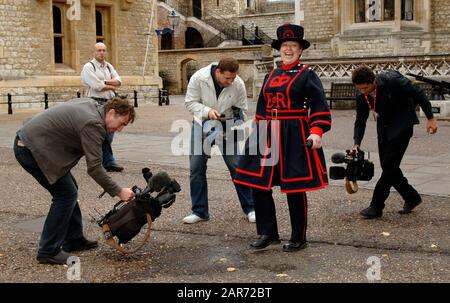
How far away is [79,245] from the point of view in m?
5.42

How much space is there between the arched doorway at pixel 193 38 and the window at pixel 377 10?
20251mm

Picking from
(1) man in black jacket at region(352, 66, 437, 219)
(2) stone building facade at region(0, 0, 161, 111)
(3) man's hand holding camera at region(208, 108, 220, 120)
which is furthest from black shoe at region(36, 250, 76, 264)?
(2) stone building facade at region(0, 0, 161, 111)

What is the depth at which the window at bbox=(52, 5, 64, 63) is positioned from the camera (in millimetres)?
23094

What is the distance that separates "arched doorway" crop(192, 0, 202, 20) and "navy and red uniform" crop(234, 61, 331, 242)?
4718 centimetres

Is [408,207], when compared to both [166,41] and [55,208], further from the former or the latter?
[166,41]

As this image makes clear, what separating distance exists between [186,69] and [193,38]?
22.7 ft

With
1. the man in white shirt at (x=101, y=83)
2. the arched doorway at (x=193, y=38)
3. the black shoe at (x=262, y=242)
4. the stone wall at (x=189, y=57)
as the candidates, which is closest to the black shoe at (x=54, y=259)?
the black shoe at (x=262, y=242)

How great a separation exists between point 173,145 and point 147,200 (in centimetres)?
751

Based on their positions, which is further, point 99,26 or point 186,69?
point 186,69

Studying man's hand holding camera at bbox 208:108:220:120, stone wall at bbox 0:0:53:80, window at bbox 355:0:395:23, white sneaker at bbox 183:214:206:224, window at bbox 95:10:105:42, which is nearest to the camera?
man's hand holding camera at bbox 208:108:220:120

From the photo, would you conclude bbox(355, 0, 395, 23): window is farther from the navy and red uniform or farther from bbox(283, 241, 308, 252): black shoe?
bbox(283, 241, 308, 252): black shoe

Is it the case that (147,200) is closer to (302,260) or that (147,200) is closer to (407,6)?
(302,260)

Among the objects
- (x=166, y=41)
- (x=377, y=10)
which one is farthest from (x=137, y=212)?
(x=166, y=41)

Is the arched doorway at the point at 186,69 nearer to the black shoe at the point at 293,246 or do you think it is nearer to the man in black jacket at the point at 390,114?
the man in black jacket at the point at 390,114
